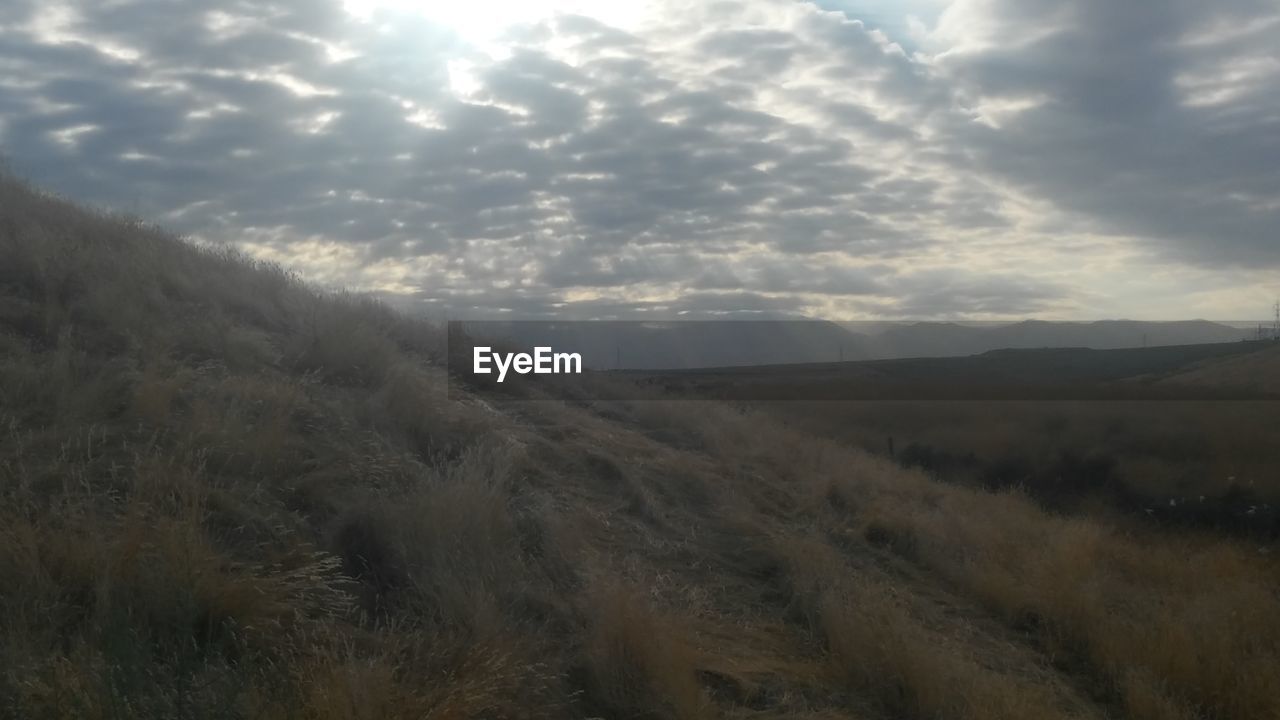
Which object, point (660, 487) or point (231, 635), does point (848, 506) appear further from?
point (231, 635)

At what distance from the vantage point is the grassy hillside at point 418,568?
5137 millimetres

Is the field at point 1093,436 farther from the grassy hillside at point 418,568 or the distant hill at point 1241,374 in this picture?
the grassy hillside at point 418,568

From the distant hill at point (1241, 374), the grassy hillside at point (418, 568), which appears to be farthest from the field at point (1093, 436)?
the grassy hillside at point (418, 568)

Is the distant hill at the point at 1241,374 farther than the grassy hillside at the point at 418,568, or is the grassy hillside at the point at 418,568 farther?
the distant hill at the point at 1241,374

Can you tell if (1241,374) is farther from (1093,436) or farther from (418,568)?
(418,568)

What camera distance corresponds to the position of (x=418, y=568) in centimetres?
686

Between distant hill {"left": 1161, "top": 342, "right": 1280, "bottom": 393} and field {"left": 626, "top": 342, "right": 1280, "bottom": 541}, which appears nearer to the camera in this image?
field {"left": 626, "top": 342, "right": 1280, "bottom": 541}

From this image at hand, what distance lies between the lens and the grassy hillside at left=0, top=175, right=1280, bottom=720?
202 inches

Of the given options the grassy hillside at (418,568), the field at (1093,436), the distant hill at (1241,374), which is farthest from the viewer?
the distant hill at (1241,374)

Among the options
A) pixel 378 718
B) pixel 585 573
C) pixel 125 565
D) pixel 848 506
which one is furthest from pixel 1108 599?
pixel 125 565

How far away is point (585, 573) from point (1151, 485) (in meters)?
25.6

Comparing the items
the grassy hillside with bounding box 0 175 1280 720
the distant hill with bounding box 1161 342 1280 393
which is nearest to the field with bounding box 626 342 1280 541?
the distant hill with bounding box 1161 342 1280 393

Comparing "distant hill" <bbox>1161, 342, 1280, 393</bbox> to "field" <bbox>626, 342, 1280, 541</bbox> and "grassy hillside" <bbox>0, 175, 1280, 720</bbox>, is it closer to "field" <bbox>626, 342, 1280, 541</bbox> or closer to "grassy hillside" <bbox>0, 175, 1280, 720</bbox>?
"field" <bbox>626, 342, 1280, 541</bbox>

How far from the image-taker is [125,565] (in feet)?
17.5
